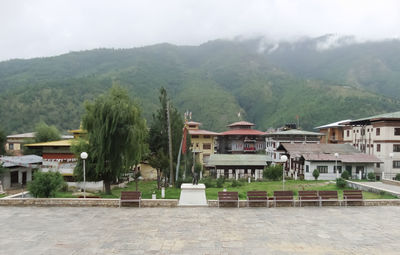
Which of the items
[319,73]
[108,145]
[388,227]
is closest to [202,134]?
[108,145]

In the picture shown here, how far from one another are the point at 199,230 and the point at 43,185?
30.4 feet

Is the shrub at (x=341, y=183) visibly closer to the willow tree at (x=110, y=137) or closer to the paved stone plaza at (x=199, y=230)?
the paved stone plaza at (x=199, y=230)

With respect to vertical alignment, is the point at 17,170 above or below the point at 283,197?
below

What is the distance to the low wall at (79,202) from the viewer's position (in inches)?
587

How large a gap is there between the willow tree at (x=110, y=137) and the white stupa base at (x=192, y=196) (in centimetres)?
696

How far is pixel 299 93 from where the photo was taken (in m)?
97.2

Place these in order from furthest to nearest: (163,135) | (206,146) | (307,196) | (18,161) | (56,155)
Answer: (206,146) < (56,155) < (18,161) < (163,135) < (307,196)

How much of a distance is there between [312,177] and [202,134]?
25.9 meters

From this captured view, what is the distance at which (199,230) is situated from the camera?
Result: 10898 millimetres

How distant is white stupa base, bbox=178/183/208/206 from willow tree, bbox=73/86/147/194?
696cm

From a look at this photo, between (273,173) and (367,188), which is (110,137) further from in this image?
(273,173)

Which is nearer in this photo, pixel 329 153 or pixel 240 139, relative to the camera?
pixel 329 153

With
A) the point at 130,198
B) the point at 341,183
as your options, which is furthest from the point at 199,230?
the point at 341,183

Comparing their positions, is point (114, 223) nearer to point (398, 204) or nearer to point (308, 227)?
point (308, 227)
